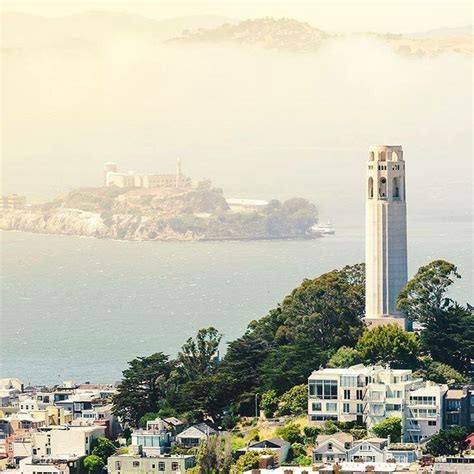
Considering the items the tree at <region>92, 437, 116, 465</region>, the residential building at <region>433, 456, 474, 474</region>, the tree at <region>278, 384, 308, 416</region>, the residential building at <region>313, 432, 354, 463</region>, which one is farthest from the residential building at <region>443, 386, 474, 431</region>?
the tree at <region>92, 437, 116, 465</region>

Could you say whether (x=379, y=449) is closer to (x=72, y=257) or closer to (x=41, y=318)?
(x=41, y=318)

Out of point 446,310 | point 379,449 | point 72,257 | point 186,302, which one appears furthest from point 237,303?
point 379,449

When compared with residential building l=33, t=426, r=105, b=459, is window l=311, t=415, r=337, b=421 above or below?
above

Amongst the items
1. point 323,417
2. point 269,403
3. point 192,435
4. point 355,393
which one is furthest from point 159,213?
point 355,393

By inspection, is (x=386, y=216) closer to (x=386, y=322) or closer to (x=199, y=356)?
(x=386, y=322)

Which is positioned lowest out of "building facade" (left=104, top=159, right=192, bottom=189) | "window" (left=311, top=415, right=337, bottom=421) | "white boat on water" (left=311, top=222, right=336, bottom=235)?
"window" (left=311, top=415, right=337, bottom=421)

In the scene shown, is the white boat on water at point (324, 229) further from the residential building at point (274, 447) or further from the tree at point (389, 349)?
the residential building at point (274, 447)

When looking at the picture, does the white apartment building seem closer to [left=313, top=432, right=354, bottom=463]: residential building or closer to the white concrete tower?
[left=313, top=432, right=354, bottom=463]: residential building
